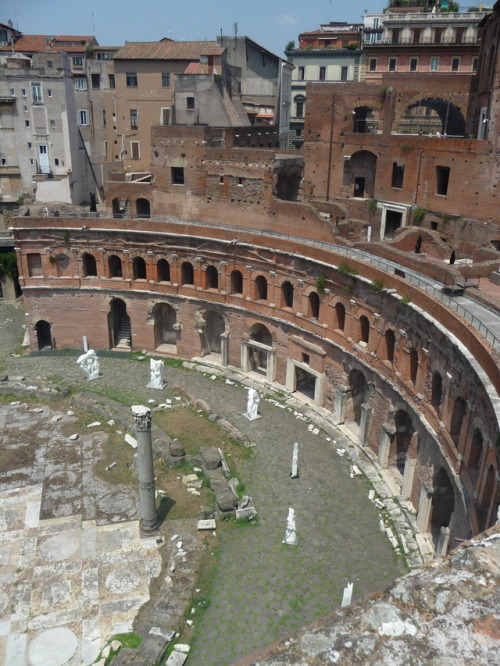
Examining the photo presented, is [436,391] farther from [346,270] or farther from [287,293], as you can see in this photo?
[287,293]

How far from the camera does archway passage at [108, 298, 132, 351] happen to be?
3456 cm

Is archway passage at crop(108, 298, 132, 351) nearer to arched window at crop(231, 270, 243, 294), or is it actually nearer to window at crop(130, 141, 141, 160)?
arched window at crop(231, 270, 243, 294)

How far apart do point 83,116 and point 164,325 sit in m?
27.0

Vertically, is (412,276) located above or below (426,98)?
below

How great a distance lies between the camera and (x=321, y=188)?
34.1 m

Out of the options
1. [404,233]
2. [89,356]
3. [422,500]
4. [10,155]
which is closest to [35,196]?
[10,155]

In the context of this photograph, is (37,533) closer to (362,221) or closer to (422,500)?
(422,500)

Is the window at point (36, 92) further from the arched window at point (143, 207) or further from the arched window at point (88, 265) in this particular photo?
the arched window at point (88, 265)

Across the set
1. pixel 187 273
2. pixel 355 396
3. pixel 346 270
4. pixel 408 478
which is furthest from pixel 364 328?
pixel 187 273

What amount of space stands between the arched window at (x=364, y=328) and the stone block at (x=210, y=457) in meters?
A: 7.70

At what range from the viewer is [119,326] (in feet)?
117

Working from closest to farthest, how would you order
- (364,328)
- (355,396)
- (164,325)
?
(364,328)
(355,396)
(164,325)

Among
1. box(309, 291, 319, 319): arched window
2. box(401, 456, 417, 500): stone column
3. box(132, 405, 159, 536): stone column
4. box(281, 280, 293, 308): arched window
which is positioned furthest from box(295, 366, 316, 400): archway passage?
box(132, 405, 159, 536): stone column

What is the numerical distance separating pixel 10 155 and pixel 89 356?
23.3 metres
